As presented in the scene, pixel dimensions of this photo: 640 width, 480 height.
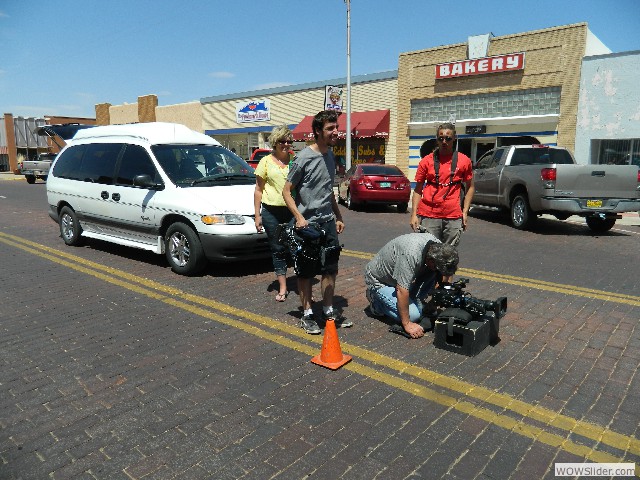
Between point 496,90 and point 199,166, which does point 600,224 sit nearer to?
point 199,166

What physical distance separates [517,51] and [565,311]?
1827cm

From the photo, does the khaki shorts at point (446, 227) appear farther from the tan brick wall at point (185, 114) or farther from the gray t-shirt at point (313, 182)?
the tan brick wall at point (185, 114)

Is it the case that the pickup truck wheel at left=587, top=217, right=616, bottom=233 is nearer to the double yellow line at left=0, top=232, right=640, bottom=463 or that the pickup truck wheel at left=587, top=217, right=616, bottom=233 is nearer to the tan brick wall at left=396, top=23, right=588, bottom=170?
the double yellow line at left=0, top=232, right=640, bottom=463

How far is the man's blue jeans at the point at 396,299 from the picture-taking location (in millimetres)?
4445

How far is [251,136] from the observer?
105 feet

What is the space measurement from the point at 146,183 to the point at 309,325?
349cm

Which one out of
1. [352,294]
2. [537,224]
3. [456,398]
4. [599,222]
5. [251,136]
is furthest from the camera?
[251,136]

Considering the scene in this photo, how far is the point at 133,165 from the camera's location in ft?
23.3

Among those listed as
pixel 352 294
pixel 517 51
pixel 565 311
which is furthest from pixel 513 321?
pixel 517 51

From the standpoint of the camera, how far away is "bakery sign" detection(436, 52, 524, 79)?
2002 cm

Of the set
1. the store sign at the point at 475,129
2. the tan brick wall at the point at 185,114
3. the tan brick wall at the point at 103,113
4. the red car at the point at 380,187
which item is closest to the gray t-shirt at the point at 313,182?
the red car at the point at 380,187

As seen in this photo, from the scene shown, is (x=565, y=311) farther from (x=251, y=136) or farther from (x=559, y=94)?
(x=251, y=136)

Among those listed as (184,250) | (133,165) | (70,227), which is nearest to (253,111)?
(70,227)

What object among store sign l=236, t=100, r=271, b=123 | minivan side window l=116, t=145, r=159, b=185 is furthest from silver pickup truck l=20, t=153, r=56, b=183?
minivan side window l=116, t=145, r=159, b=185
